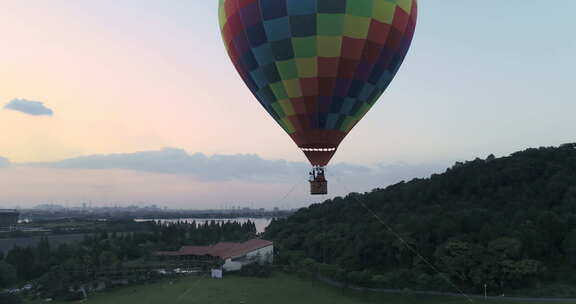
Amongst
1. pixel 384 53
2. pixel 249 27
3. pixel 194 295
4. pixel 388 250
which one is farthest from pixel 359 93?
pixel 388 250

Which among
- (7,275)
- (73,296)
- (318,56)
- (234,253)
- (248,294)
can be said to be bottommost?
(73,296)

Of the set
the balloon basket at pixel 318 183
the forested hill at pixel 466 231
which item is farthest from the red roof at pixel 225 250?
the balloon basket at pixel 318 183

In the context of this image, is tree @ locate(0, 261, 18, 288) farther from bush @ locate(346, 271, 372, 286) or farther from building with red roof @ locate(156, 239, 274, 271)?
bush @ locate(346, 271, 372, 286)

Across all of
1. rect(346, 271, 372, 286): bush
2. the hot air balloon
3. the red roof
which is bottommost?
rect(346, 271, 372, 286): bush

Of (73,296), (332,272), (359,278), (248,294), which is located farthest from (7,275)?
(359,278)

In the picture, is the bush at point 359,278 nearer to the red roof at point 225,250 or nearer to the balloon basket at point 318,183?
the red roof at point 225,250

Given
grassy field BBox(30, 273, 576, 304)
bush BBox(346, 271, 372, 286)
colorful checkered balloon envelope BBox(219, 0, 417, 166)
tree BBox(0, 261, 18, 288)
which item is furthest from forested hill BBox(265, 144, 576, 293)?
tree BBox(0, 261, 18, 288)

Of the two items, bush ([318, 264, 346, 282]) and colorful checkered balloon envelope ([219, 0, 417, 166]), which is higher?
colorful checkered balloon envelope ([219, 0, 417, 166])

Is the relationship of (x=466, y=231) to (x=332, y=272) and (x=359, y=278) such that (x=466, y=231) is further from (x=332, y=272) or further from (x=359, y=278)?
(x=332, y=272)
